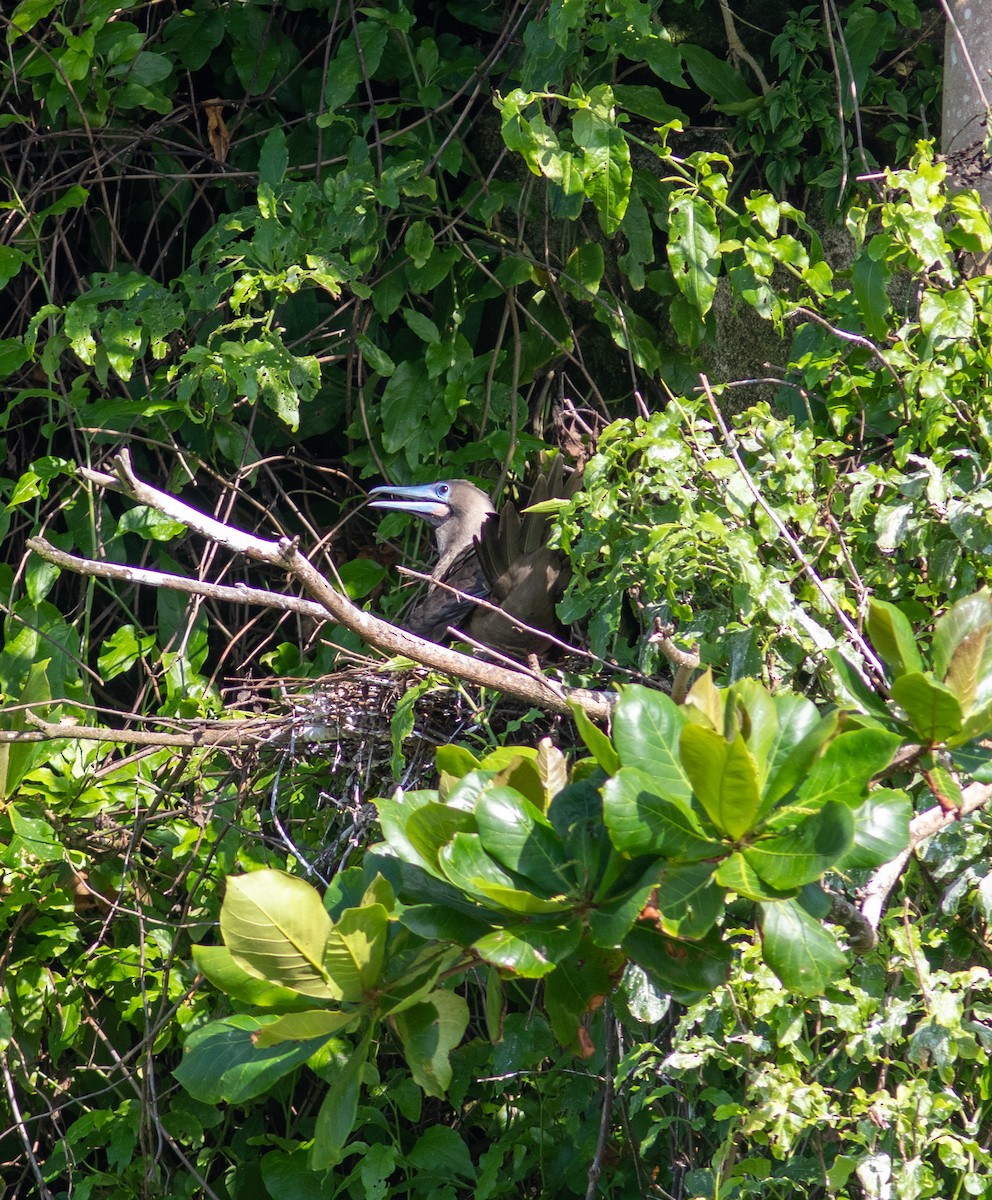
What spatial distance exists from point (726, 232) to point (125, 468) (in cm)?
154

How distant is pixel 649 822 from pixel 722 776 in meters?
0.10

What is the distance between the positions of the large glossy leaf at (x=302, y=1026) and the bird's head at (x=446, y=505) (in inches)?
96.0

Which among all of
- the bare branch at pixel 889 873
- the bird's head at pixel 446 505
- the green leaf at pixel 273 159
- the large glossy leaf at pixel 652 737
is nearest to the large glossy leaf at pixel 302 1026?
the large glossy leaf at pixel 652 737

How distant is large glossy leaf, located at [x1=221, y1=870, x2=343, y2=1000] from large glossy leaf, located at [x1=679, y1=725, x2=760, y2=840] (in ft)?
1.68

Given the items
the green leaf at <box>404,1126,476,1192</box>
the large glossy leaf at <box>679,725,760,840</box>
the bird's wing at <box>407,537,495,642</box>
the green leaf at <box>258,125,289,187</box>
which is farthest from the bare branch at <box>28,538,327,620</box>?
the green leaf at <box>258,125,289,187</box>

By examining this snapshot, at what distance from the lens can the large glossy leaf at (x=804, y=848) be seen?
139 centimetres

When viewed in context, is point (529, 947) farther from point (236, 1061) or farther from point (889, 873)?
point (889, 873)

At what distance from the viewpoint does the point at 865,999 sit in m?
2.12

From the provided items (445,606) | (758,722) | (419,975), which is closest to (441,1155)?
(445,606)

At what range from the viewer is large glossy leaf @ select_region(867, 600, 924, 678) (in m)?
1.70

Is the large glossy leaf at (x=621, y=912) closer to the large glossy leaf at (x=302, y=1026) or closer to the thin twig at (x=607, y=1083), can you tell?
the large glossy leaf at (x=302, y=1026)

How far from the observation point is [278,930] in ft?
5.30

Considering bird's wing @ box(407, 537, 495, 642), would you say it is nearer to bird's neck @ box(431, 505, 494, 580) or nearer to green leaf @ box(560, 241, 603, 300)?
bird's neck @ box(431, 505, 494, 580)

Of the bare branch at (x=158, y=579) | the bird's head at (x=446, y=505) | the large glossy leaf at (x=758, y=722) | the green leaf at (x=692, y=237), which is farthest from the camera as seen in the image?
the bird's head at (x=446, y=505)
